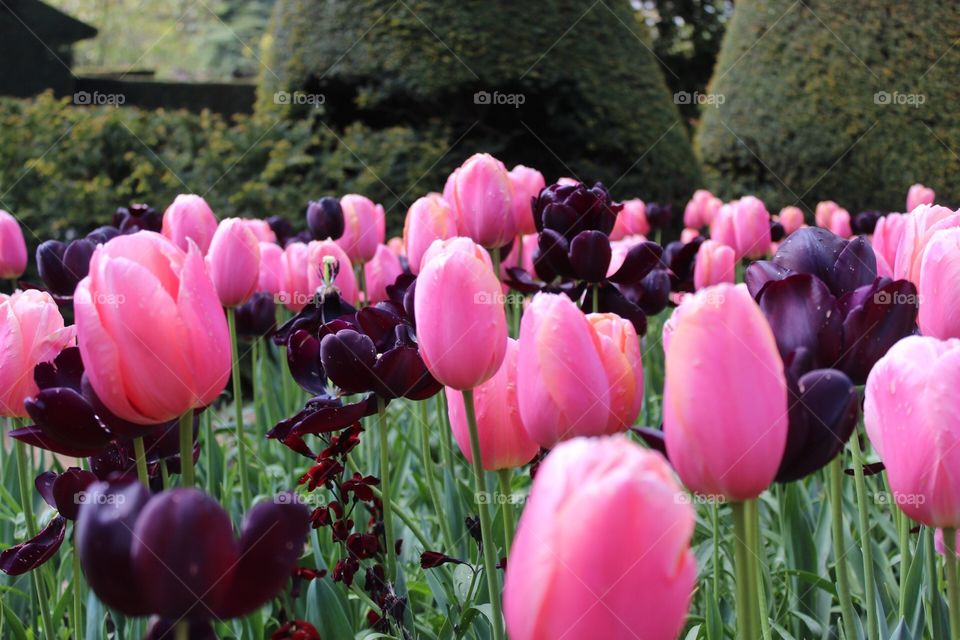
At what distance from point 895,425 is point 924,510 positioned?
84 mm

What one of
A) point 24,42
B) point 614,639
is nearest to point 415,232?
point 614,639

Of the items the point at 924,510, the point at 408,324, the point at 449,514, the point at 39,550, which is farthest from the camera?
the point at 449,514

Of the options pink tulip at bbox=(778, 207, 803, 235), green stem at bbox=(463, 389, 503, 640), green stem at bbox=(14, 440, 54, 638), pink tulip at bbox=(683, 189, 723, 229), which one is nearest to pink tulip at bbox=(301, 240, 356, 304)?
green stem at bbox=(14, 440, 54, 638)

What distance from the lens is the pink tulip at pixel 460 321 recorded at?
1118mm

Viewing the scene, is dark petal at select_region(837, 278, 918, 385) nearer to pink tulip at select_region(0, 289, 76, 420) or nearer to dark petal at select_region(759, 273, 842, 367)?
dark petal at select_region(759, 273, 842, 367)

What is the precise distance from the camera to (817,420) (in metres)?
0.81

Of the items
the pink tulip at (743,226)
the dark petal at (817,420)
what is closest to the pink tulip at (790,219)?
the pink tulip at (743,226)

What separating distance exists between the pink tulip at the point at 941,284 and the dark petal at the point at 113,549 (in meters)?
0.95

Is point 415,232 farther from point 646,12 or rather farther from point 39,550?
point 646,12

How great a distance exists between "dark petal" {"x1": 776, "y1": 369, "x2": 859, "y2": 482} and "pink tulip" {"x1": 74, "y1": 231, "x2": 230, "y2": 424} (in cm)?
55

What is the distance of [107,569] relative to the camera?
→ 2.17 feet

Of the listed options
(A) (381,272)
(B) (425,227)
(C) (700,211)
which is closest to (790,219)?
(C) (700,211)

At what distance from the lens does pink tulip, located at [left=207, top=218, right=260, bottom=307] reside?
82.9 inches

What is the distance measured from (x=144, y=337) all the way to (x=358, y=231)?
1904mm
